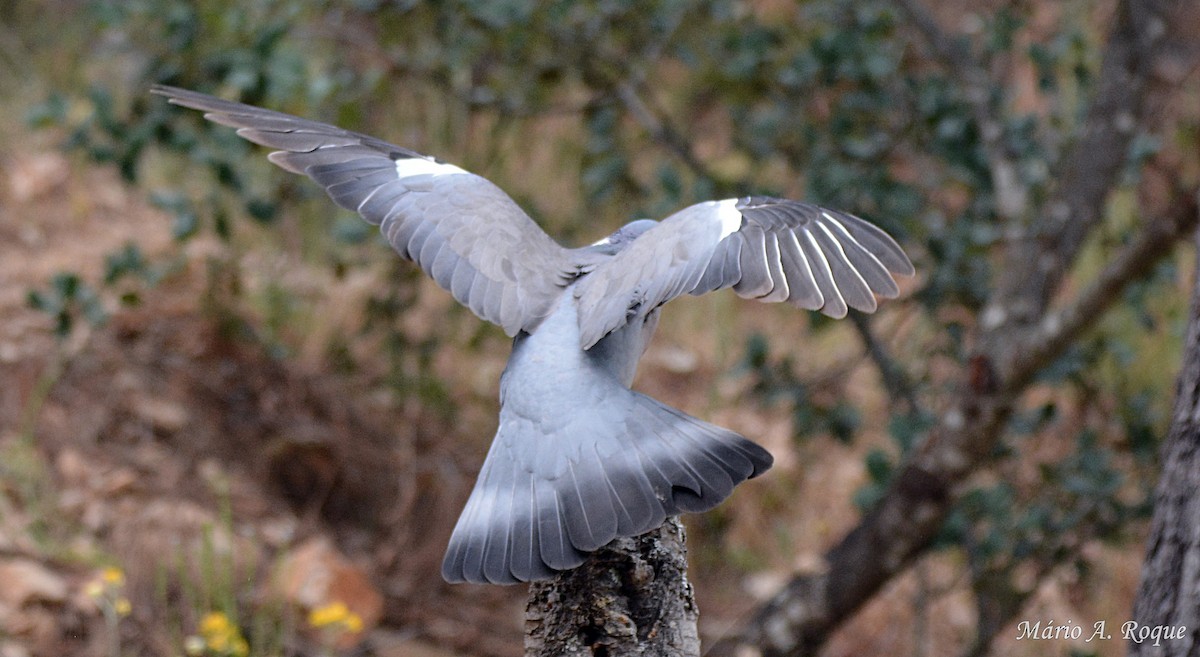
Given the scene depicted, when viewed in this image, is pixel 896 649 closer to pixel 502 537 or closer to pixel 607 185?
pixel 607 185

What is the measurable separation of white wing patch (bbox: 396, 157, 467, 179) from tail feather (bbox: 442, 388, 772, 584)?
99 centimetres

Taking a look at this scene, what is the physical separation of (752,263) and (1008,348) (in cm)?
149

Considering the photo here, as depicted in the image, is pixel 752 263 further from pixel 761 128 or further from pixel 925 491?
pixel 761 128

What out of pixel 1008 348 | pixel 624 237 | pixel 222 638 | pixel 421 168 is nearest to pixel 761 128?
pixel 1008 348

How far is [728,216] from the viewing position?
2.71 m

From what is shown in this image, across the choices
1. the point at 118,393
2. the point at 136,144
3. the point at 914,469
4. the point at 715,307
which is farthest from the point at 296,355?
the point at 914,469

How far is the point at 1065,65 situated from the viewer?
4.57m

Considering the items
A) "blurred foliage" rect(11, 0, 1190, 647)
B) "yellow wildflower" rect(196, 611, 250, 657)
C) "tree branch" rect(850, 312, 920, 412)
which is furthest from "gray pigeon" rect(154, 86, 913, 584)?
"tree branch" rect(850, 312, 920, 412)

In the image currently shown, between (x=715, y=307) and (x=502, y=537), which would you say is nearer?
(x=502, y=537)

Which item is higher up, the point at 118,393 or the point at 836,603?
the point at 118,393

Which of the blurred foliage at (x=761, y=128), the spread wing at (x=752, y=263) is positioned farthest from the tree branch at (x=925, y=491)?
the spread wing at (x=752, y=263)

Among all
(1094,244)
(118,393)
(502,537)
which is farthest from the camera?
(1094,244)

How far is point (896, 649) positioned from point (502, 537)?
3440 millimetres

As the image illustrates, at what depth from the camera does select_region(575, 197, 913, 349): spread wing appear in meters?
2.46
